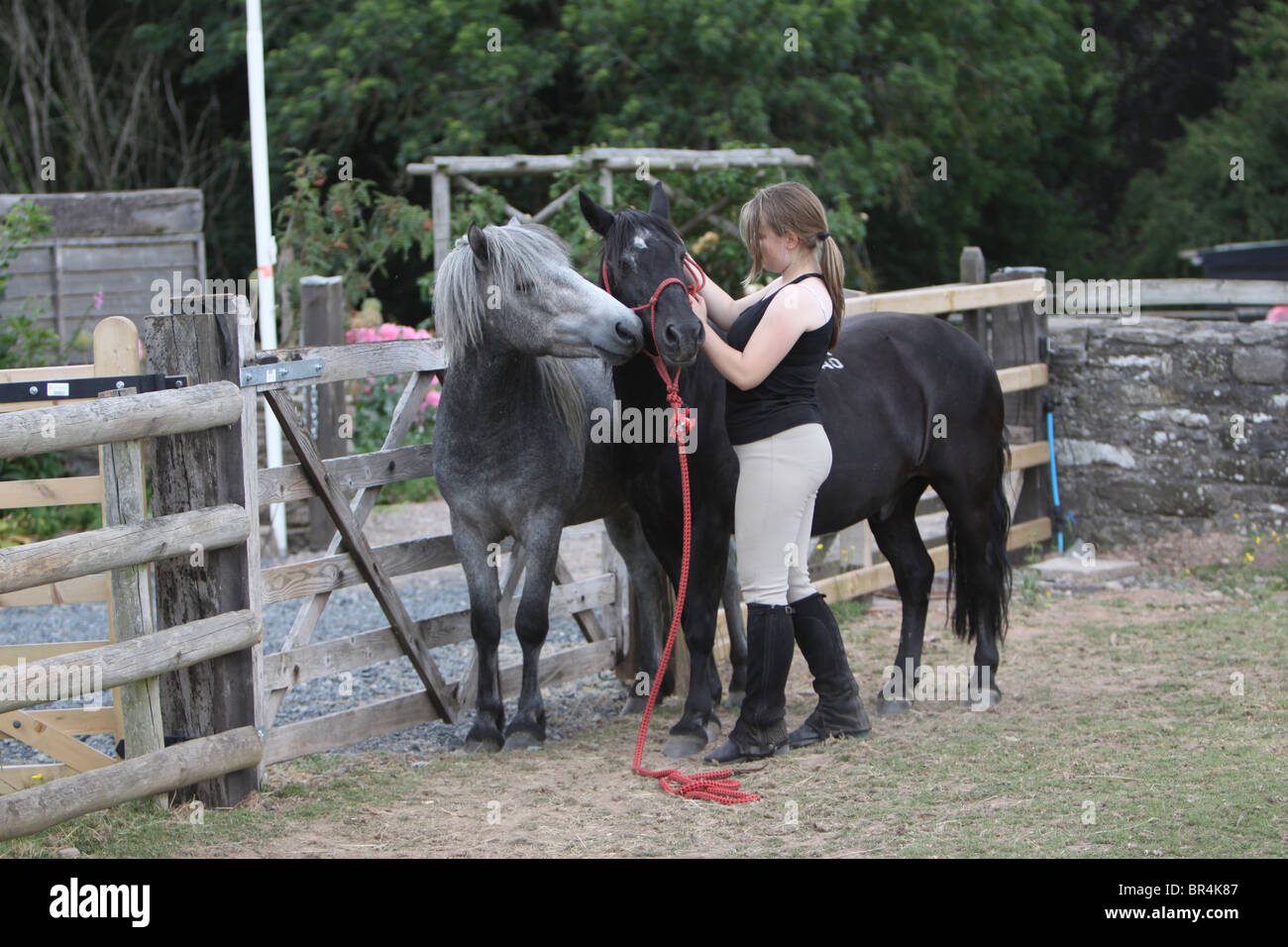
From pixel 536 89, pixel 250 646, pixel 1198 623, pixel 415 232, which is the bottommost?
pixel 1198 623

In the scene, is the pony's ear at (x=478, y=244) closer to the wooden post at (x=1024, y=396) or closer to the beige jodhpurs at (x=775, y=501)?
the beige jodhpurs at (x=775, y=501)

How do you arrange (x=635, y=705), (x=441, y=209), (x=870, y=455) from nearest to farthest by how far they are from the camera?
(x=870, y=455) < (x=635, y=705) < (x=441, y=209)

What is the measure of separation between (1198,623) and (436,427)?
4.03 meters

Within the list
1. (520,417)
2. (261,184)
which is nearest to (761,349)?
(520,417)

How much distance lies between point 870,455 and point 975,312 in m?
3.54

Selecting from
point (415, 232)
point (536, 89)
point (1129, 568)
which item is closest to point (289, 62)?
point (536, 89)

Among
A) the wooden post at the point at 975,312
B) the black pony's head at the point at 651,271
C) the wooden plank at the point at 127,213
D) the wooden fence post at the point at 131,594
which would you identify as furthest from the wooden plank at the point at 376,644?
the wooden plank at the point at 127,213

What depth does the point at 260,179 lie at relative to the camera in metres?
8.37

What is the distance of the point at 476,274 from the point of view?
4.61 metres

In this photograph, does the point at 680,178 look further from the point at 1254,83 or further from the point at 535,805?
the point at 1254,83

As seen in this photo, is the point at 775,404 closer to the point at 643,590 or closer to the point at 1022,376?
the point at 643,590

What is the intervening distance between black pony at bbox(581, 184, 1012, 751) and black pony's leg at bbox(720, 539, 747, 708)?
299 millimetres

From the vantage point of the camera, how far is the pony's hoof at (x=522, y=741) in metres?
5.01

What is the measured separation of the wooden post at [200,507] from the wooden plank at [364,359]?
21 cm
